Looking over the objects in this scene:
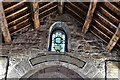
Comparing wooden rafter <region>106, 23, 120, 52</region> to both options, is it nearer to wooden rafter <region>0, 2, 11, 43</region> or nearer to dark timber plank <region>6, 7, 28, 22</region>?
dark timber plank <region>6, 7, 28, 22</region>

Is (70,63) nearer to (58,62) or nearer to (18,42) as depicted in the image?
(58,62)

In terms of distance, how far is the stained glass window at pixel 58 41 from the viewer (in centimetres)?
821

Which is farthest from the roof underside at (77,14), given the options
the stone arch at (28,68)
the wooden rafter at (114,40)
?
the stone arch at (28,68)

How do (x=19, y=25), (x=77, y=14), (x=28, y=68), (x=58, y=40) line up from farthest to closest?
(x=58, y=40), (x=77, y=14), (x=19, y=25), (x=28, y=68)

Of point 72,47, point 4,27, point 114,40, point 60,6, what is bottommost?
point 72,47

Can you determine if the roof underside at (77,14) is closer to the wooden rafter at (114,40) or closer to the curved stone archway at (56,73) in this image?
the wooden rafter at (114,40)

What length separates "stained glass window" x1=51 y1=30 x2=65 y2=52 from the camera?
8211 mm

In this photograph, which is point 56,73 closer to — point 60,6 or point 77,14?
point 77,14

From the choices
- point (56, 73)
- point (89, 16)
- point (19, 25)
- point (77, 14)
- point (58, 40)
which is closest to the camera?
point (89, 16)

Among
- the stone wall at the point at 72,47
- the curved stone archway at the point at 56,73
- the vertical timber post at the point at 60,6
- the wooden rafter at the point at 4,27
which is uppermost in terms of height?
the vertical timber post at the point at 60,6

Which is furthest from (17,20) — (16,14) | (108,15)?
(108,15)

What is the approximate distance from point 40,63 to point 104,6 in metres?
1.91

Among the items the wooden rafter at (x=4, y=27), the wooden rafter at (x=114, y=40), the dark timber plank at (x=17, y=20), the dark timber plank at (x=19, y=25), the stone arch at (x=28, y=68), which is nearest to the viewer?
the wooden rafter at (x=4, y=27)

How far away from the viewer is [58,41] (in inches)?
328
